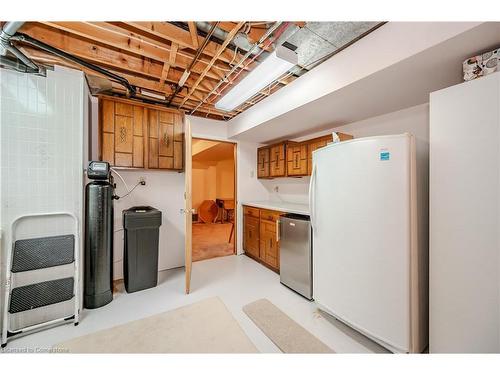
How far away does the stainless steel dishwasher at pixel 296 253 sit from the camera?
2207mm

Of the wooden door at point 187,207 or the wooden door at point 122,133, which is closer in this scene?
the wooden door at point 187,207

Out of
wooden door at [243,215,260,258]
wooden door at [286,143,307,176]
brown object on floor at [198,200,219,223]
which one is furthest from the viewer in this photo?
brown object on floor at [198,200,219,223]

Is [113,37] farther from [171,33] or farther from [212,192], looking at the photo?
[212,192]

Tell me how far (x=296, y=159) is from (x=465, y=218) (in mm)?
2196

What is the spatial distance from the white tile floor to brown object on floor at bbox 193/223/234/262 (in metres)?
0.56

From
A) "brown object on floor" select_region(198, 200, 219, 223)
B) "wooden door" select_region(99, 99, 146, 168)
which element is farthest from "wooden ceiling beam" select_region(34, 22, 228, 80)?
"brown object on floor" select_region(198, 200, 219, 223)

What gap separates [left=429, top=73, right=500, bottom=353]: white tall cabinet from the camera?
1104 millimetres

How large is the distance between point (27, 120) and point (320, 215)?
2.89 metres

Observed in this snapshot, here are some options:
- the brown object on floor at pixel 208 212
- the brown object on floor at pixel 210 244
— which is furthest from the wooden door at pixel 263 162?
the brown object on floor at pixel 208 212

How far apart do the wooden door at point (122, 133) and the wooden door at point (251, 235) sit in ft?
6.45

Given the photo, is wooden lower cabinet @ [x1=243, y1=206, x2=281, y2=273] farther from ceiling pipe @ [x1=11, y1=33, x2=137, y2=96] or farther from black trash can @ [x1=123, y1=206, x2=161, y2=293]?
ceiling pipe @ [x1=11, y1=33, x2=137, y2=96]

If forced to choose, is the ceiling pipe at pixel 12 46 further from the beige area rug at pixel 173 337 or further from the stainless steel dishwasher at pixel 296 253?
the stainless steel dishwasher at pixel 296 253

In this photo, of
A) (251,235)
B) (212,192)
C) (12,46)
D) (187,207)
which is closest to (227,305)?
(187,207)

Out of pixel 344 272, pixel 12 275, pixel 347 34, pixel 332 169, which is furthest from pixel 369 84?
pixel 12 275
